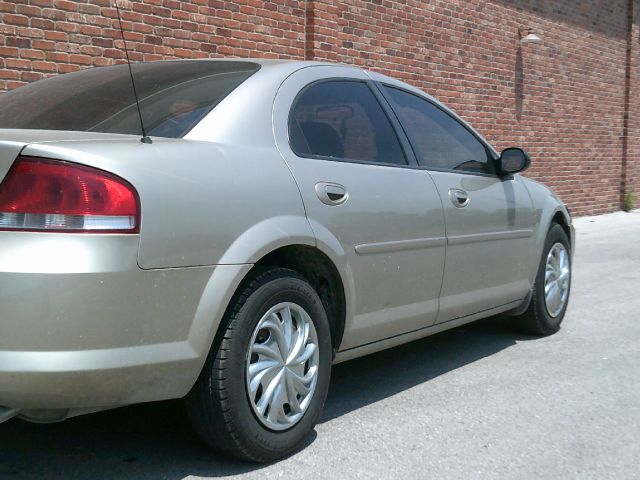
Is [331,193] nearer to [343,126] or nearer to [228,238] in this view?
[343,126]

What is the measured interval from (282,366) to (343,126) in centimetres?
131

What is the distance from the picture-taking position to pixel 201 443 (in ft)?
12.2

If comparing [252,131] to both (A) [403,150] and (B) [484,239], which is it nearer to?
(A) [403,150]

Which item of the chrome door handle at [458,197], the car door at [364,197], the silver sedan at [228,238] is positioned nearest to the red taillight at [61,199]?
the silver sedan at [228,238]

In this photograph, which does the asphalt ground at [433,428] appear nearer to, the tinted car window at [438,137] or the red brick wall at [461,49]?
the tinted car window at [438,137]

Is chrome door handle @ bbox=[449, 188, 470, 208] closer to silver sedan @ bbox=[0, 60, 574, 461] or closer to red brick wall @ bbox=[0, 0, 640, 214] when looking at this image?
silver sedan @ bbox=[0, 60, 574, 461]

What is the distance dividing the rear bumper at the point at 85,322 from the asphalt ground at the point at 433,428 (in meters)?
0.58

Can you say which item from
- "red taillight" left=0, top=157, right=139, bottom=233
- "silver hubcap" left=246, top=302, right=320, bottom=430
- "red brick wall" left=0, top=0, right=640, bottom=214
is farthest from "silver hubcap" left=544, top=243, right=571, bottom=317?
"red brick wall" left=0, top=0, right=640, bottom=214

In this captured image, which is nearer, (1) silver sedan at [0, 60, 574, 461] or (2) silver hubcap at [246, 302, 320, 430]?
(1) silver sedan at [0, 60, 574, 461]

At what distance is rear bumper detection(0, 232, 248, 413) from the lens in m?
2.76

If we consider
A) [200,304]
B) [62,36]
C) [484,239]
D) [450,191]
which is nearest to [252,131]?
[200,304]

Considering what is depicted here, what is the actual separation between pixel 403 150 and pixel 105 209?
2.05 m

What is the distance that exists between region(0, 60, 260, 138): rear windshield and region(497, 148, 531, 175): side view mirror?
191 cm

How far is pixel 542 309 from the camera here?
591cm
